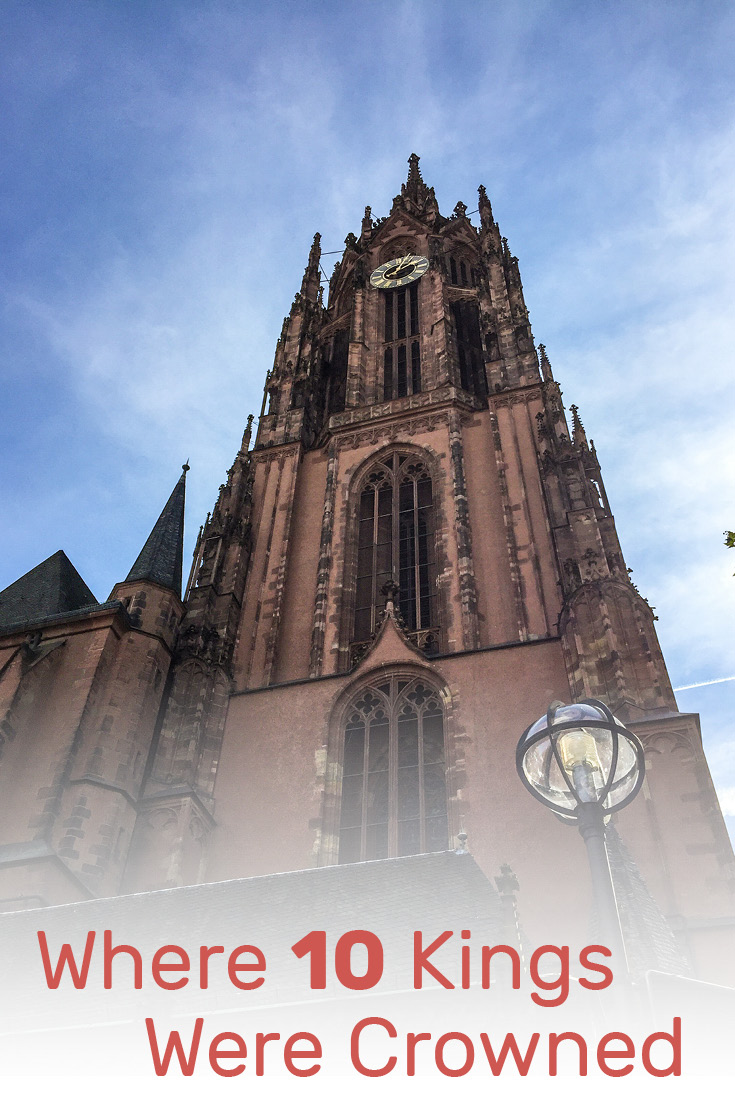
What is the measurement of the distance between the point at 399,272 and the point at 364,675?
702 inches

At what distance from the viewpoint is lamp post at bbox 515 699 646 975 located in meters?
5.44

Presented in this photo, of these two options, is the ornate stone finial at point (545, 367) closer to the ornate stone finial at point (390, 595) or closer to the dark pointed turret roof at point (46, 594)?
the ornate stone finial at point (390, 595)

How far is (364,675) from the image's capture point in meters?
16.9

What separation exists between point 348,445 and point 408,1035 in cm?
1662

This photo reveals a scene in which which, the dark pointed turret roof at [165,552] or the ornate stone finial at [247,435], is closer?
the dark pointed turret roof at [165,552]

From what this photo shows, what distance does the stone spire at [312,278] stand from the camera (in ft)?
106

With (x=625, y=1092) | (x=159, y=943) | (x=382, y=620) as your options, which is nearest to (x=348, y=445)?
(x=382, y=620)

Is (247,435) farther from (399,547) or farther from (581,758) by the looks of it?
(581,758)

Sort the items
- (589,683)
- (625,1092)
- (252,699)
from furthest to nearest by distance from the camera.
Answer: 1. (252,699)
2. (589,683)
3. (625,1092)

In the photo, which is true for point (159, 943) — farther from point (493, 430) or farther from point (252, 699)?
point (493, 430)

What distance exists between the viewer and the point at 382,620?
713 inches

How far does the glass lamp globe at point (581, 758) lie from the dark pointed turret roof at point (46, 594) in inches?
552

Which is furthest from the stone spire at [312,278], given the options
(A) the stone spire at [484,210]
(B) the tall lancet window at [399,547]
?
(B) the tall lancet window at [399,547]

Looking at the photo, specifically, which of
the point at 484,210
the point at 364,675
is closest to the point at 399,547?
the point at 364,675
